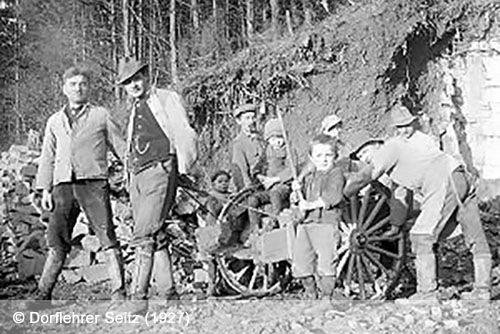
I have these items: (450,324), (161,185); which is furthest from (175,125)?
(450,324)

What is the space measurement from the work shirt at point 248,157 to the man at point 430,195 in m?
1.43

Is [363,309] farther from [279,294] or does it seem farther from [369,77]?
[369,77]

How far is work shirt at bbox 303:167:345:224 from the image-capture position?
6.60 meters

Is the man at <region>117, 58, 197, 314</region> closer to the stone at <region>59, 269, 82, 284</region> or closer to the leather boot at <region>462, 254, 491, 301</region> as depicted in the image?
the stone at <region>59, 269, 82, 284</region>

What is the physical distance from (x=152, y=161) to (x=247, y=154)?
178 centimetres

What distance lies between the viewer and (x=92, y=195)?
6602mm

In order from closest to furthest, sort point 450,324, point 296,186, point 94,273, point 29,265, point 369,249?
point 450,324 < point 296,186 < point 369,249 < point 94,273 < point 29,265

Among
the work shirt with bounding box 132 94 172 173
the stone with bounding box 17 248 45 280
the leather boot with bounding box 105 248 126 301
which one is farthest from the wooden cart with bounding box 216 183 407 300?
the stone with bounding box 17 248 45 280

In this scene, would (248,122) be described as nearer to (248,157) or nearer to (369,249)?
(248,157)

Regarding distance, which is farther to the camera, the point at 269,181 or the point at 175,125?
the point at 269,181

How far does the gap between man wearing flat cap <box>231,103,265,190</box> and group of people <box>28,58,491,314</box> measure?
3.53 feet

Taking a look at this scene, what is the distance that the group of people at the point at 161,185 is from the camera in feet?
20.9

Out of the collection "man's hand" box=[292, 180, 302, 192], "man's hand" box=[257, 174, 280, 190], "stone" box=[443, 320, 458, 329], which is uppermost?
"man's hand" box=[257, 174, 280, 190]

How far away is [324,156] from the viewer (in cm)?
671
